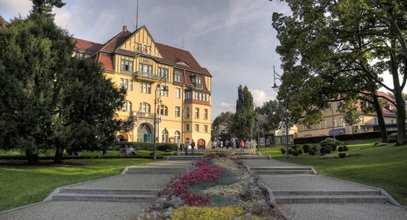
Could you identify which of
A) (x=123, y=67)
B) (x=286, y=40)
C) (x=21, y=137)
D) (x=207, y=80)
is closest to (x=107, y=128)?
(x=21, y=137)

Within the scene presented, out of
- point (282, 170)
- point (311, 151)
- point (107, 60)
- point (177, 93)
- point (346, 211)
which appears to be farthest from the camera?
point (177, 93)

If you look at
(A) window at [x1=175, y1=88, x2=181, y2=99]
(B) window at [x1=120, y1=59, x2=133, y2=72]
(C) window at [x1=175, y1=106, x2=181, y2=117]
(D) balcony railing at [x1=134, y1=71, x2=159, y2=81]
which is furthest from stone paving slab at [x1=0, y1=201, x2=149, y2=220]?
(A) window at [x1=175, y1=88, x2=181, y2=99]

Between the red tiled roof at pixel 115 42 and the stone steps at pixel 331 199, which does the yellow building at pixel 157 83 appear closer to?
the red tiled roof at pixel 115 42

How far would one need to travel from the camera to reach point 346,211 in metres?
10.3

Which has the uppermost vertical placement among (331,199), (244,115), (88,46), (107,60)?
(88,46)

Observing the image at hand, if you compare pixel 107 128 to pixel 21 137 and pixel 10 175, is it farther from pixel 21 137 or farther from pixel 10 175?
pixel 10 175

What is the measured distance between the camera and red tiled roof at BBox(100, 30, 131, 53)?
63906 mm

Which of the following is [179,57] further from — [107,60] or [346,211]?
[346,211]

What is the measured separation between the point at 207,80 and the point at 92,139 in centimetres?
5681

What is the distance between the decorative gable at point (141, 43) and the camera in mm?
65812

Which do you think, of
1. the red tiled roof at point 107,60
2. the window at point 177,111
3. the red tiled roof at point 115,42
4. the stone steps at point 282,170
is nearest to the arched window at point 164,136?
the window at point 177,111

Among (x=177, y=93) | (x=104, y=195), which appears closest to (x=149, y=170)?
(x=104, y=195)

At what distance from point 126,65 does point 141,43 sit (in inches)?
201

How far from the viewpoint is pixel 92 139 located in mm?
25828
